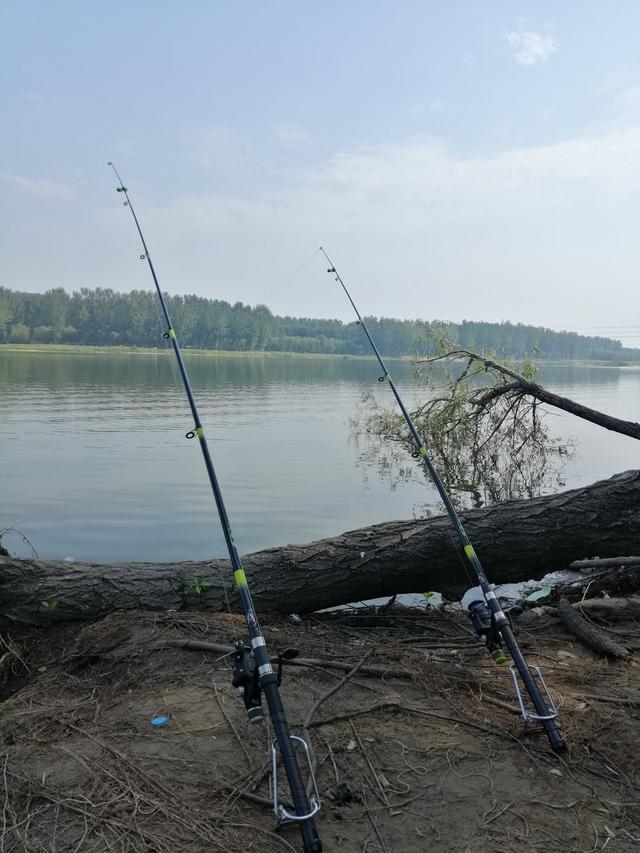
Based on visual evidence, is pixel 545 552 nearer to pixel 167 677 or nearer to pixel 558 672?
pixel 558 672

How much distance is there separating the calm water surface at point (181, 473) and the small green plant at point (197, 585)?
14.8 ft

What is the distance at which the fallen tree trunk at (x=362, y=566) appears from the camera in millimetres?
5926

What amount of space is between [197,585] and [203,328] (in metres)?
58.5

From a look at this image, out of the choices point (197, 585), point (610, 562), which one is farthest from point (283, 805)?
point (610, 562)

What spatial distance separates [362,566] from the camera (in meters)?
6.25

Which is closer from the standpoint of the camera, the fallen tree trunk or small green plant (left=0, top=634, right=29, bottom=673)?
small green plant (left=0, top=634, right=29, bottom=673)

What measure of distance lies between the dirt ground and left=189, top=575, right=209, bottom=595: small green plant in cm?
66

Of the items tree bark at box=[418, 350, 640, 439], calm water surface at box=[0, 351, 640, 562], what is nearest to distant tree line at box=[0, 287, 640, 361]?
calm water surface at box=[0, 351, 640, 562]

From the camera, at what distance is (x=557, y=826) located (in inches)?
123

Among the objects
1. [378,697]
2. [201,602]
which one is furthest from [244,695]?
[201,602]

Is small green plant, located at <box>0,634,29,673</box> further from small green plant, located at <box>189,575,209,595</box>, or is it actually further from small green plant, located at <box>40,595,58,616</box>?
small green plant, located at <box>189,575,209,595</box>

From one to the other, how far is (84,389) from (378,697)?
35.3m

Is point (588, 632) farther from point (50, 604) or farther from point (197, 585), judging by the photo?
point (50, 604)

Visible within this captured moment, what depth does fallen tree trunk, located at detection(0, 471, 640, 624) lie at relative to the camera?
5.93 metres
